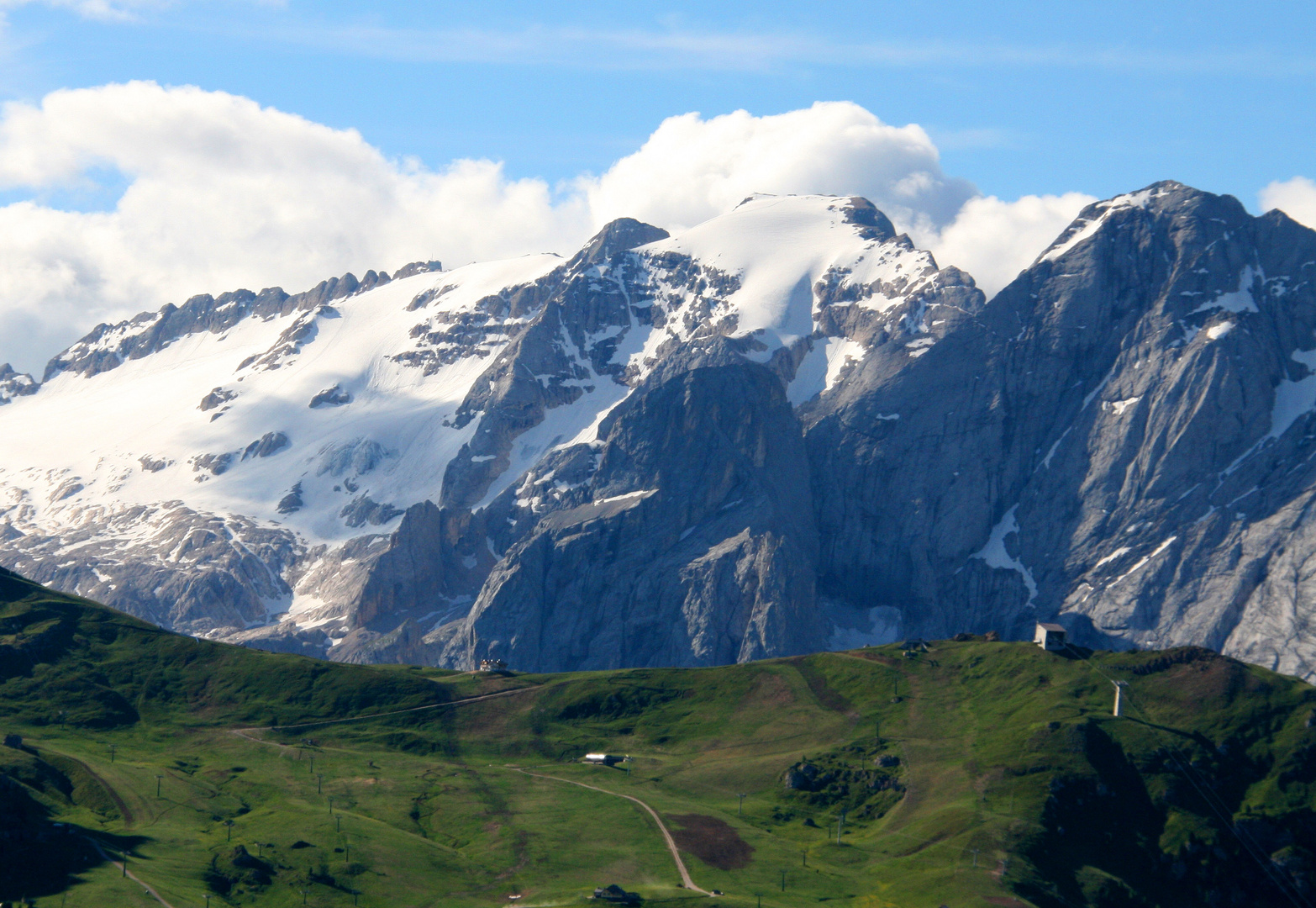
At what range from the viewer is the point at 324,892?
630 ft

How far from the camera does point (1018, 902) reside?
19450 cm

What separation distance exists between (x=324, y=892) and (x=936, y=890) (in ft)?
248

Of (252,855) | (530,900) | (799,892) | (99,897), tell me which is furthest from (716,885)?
(99,897)

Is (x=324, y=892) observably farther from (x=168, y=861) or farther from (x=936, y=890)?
(x=936, y=890)

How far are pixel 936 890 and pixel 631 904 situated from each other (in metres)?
38.9

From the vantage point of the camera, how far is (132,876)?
18462 centimetres

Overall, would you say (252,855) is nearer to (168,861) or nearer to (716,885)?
(168,861)

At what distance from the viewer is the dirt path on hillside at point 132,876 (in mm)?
178125

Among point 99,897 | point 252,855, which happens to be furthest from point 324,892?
point 99,897

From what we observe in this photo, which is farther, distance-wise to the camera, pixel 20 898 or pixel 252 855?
pixel 252 855

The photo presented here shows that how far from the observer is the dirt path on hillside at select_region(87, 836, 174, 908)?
17812 centimetres

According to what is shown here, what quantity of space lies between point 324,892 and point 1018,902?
3359 inches

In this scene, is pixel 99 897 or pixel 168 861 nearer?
pixel 99 897

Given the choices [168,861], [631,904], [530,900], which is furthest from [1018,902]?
[168,861]
